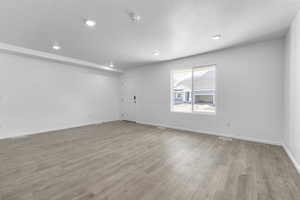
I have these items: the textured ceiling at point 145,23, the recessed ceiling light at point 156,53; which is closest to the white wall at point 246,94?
the textured ceiling at point 145,23

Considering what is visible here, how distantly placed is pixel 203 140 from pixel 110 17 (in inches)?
152

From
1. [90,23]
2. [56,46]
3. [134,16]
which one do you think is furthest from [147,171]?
[56,46]

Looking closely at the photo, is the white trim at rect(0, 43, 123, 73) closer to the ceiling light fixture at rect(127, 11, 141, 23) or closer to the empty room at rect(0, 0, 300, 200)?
the empty room at rect(0, 0, 300, 200)

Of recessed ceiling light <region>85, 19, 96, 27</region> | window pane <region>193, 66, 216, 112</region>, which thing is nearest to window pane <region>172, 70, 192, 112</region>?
window pane <region>193, 66, 216, 112</region>

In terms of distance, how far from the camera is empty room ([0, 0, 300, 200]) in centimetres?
187

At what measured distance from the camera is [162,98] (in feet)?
18.0

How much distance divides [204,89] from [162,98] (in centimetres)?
176

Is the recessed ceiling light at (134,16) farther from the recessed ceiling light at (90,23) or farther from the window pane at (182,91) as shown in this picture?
the window pane at (182,91)

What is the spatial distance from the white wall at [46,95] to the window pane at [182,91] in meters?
3.73

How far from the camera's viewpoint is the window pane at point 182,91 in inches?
194

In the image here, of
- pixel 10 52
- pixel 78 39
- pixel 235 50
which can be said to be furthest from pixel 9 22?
pixel 235 50

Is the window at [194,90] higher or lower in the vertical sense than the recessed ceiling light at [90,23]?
lower

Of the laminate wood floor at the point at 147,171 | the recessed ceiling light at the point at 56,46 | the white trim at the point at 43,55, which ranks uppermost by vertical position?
the recessed ceiling light at the point at 56,46

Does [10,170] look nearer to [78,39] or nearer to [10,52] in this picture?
[78,39]
